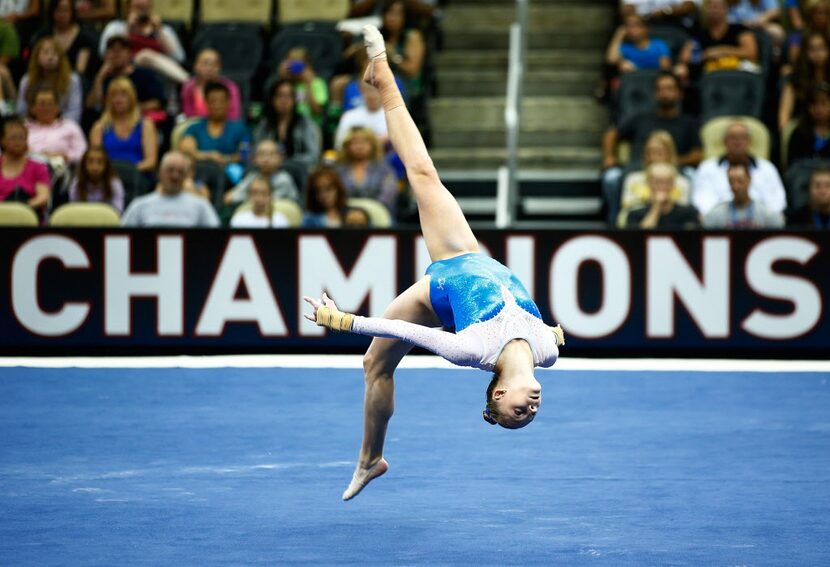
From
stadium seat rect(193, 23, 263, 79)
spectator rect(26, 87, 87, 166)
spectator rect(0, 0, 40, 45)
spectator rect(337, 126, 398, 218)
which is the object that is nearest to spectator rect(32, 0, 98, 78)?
spectator rect(0, 0, 40, 45)

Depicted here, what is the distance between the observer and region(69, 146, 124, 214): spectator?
1024 centimetres

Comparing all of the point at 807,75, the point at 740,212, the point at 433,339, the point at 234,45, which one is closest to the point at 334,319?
the point at 433,339

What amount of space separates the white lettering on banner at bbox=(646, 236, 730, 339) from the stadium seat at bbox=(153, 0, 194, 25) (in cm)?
556

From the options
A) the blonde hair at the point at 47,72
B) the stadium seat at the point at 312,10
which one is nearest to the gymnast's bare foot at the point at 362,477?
the blonde hair at the point at 47,72

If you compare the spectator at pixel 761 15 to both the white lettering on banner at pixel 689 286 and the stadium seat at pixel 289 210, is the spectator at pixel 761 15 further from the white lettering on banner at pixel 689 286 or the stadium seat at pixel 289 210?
the stadium seat at pixel 289 210

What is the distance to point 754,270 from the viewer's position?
31.4ft

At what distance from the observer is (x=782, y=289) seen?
9.55 m

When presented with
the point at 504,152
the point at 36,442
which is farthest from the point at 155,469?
the point at 504,152

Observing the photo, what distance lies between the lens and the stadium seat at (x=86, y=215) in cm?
991

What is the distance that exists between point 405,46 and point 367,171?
187 centimetres

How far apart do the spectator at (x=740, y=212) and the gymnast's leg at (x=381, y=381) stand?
446 cm

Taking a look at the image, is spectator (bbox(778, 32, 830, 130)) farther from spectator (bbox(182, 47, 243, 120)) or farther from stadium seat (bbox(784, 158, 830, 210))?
spectator (bbox(182, 47, 243, 120))

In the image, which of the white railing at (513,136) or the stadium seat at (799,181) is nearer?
the stadium seat at (799,181)

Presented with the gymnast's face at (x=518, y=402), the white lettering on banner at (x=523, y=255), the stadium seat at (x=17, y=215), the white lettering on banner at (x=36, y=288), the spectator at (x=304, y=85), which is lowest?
the white lettering on banner at (x=36, y=288)
